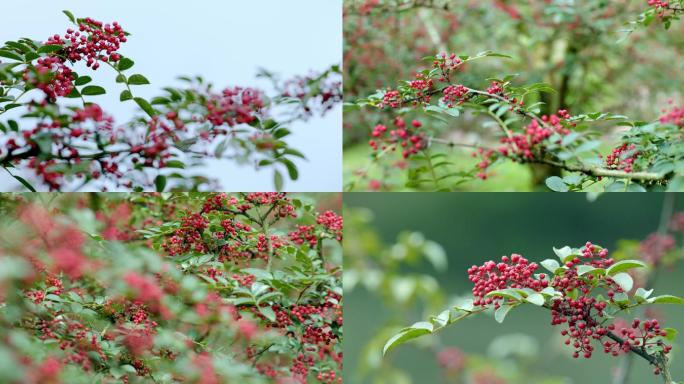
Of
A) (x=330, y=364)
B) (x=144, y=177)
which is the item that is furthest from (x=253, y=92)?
(x=330, y=364)

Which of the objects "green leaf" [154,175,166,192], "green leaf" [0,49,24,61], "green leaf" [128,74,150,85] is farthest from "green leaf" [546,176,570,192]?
"green leaf" [0,49,24,61]

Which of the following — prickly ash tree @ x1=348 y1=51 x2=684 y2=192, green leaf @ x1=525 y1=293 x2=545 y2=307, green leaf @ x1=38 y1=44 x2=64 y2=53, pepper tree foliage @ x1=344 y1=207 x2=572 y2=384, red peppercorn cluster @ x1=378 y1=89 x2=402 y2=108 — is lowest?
pepper tree foliage @ x1=344 y1=207 x2=572 y2=384

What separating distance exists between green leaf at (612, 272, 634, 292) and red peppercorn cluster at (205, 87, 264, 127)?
0.72 m

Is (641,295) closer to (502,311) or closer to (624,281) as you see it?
(624,281)

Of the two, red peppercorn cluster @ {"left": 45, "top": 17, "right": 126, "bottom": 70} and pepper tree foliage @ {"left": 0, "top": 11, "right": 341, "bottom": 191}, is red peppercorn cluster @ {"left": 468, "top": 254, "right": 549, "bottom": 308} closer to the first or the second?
pepper tree foliage @ {"left": 0, "top": 11, "right": 341, "bottom": 191}

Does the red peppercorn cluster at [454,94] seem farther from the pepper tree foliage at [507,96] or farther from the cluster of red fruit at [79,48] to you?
the cluster of red fruit at [79,48]

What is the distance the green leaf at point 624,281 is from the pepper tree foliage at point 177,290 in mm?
652

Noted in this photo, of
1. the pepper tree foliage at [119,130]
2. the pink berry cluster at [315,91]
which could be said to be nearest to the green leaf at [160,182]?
the pepper tree foliage at [119,130]

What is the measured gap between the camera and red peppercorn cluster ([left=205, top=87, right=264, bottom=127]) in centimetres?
129

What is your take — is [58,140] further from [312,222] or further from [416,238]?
[416,238]

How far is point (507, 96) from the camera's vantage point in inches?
55.5

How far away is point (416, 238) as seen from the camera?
1697 mm

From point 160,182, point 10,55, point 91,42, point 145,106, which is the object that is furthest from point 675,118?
point 10,55

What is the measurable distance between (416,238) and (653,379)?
0.92 metres
